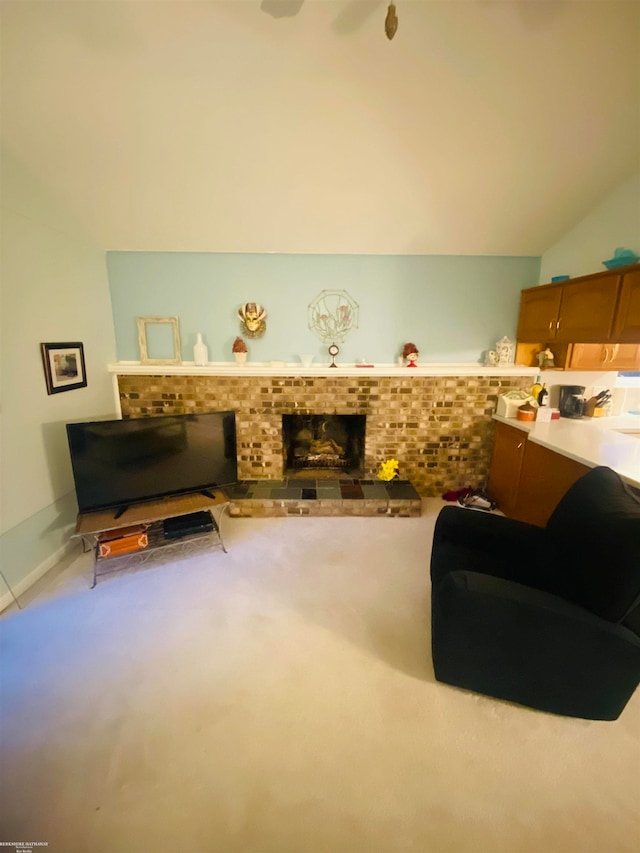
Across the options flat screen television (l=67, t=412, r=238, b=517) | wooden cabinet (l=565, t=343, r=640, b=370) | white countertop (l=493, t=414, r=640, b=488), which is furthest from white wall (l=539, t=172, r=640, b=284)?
flat screen television (l=67, t=412, r=238, b=517)

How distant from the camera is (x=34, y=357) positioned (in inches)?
88.9

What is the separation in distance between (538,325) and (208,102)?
2.87 m

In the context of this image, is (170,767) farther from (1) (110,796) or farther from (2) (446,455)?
(2) (446,455)

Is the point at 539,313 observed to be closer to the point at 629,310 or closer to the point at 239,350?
the point at 629,310

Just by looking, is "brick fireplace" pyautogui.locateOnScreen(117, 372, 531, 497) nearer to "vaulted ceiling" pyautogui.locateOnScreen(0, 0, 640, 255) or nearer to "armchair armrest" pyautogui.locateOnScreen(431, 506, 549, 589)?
"vaulted ceiling" pyautogui.locateOnScreen(0, 0, 640, 255)

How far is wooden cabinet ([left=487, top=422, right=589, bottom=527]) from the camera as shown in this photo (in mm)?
2355

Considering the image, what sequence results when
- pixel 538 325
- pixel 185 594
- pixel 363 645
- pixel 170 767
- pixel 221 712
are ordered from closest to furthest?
pixel 170 767 < pixel 221 712 < pixel 363 645 < pixel 185 594 < pixel 538 325

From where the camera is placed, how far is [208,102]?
1909 mm

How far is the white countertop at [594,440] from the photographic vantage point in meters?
1.98

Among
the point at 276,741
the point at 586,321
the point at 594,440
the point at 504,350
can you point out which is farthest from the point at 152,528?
the point at 586,321

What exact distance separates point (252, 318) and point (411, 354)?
1.48m

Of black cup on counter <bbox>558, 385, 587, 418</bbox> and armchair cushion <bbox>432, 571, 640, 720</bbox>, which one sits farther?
Result: black cup on counter <bbox>558, 385, 587, 418</bbox>

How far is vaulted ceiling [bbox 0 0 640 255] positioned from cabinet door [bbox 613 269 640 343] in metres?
0.82

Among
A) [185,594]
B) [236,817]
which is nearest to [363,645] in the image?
[236,817]
